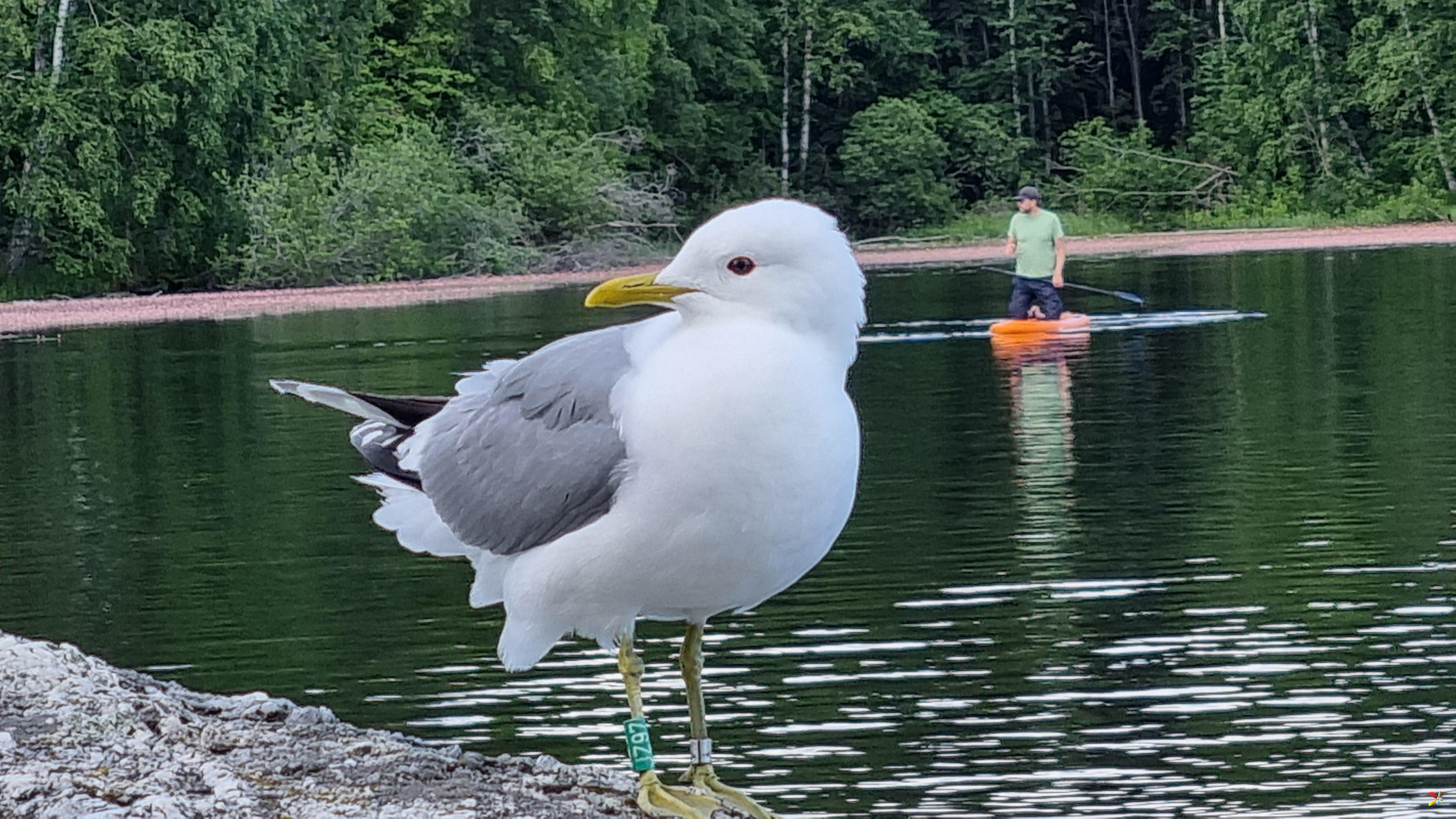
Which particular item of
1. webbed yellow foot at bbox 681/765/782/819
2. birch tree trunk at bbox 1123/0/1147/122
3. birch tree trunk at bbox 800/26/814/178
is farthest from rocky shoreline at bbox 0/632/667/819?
birch tree trunk at bbox 1123/0/1147/122

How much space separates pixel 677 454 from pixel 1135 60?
67193 millimetres

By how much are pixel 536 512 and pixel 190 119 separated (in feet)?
126

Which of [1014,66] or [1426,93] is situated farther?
[1014,66]

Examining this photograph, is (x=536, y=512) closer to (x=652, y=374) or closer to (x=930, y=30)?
(x=652, y=374)

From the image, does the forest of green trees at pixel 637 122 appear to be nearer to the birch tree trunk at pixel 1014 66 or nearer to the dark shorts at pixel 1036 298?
the birch tree trunk at pixel 1014 66

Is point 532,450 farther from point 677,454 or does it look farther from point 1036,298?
point 1036,298

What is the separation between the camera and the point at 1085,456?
13.0 meters

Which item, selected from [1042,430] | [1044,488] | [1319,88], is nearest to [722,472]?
[1044,488]

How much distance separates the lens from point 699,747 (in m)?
5.34


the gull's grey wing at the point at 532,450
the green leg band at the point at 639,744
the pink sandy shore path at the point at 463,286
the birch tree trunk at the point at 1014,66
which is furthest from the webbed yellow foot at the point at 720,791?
the birch tree trunk at the point at 1014,66

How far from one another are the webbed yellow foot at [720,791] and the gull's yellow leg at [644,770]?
0.38 ft

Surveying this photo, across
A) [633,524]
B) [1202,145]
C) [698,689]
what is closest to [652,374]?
[633,524]

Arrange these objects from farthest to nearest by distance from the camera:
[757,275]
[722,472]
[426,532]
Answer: [426,532] → [757,275] → [722,472]

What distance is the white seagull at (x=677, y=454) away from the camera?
4.48 meters
